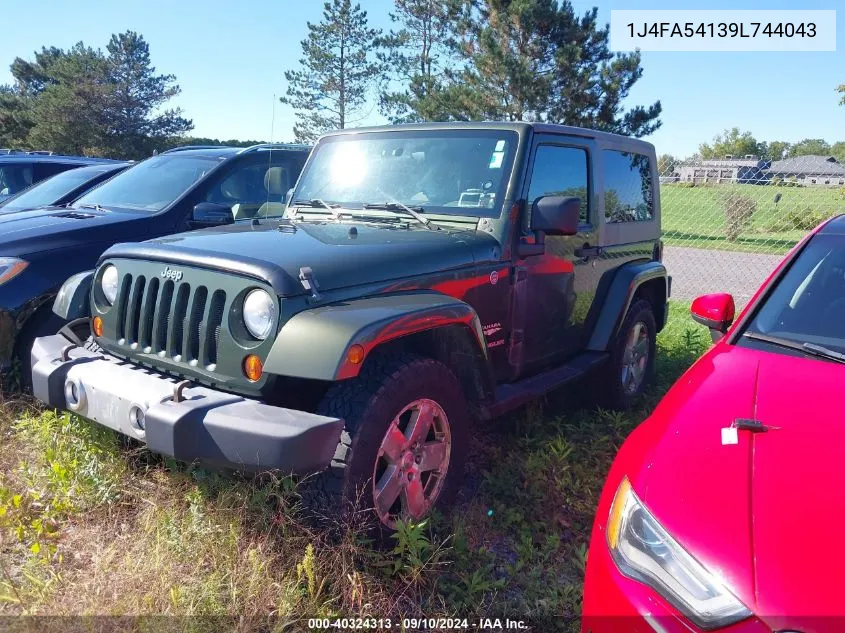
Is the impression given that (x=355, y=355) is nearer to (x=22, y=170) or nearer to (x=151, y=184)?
(x=151, y=184)

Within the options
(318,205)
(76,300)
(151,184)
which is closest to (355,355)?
(318,205)

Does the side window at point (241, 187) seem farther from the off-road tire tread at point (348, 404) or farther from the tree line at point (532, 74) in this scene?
the tree line at point (532, 74)

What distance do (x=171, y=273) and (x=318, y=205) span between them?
125 centimetres

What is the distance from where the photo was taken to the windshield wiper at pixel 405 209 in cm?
354

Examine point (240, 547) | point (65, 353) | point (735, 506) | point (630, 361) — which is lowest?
point (240, 547)

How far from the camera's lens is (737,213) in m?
18.5

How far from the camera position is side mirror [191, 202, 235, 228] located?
4922 mm

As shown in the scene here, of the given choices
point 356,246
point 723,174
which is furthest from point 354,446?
point 723,174

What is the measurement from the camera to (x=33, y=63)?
47781 millimetres

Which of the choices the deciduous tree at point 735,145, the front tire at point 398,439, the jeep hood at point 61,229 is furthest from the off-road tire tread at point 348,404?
the deciduous tree at point 735,145

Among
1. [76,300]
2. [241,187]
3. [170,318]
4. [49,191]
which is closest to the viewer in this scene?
[170,318]

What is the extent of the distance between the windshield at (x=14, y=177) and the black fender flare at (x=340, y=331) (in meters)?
8.42

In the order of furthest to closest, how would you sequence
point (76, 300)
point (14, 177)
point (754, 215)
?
1. point (754, 215)
2. point (14, 177)
3. point (76, 300)

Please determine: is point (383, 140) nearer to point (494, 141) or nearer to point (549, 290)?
point (494, 141)
